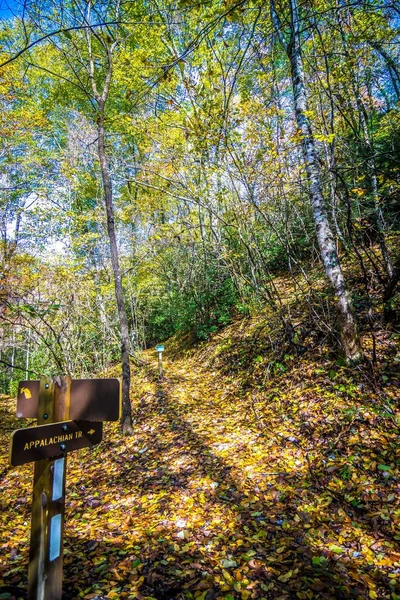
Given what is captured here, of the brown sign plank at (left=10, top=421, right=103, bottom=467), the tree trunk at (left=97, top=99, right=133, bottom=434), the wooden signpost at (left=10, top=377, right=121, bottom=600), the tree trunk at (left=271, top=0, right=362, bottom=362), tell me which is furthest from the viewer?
the tree trunk at (left=97, top=99, right=133, bottom=434)

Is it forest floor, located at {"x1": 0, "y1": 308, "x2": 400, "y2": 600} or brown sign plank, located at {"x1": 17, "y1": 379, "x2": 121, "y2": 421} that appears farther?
forest floor, located at {"x1": 0, "y1": 308, "x2": 400, "y2": 600}

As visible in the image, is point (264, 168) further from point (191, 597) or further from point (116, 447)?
point (191, 597)

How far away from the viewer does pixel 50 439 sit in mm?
1834

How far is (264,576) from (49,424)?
220 centimetres

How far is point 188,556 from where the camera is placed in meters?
2.75

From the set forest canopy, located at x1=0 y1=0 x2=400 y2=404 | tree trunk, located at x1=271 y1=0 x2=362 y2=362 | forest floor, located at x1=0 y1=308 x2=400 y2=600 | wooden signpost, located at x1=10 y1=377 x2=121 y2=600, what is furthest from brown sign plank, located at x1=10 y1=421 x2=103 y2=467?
tree trunk, located at x1=271 y1=0 x2=362 y2=362

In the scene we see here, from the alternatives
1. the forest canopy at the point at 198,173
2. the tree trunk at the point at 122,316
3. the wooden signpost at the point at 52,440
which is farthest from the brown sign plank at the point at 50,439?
the tree trunk at the point at 122,316

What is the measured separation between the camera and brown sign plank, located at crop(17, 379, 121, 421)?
1.98 m

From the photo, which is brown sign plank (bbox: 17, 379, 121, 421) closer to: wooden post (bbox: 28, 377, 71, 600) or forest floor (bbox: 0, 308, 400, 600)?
wooden post (bbox: 28, 377, 71, 600)

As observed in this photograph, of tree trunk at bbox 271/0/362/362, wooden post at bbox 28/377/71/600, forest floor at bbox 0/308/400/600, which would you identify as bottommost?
forest floor at bbox 0/308/400/600

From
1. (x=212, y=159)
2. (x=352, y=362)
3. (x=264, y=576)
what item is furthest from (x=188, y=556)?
(x=212, y=159)

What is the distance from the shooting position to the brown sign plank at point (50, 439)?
166cm

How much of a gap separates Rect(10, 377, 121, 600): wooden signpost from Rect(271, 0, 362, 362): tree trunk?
411 centimetres

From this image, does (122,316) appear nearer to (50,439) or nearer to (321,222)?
(321,222)
